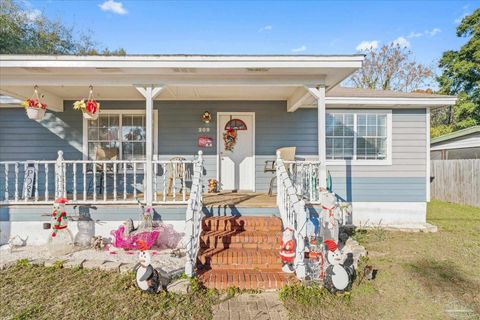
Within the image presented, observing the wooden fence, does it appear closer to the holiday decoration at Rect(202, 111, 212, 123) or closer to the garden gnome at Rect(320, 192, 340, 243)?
the garden gnome at Rect(320, 192, 340, 243)

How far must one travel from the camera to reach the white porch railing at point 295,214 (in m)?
3.81

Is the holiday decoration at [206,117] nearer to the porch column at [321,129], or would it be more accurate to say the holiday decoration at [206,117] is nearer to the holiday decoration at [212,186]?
the holiday decoration at [212,186]

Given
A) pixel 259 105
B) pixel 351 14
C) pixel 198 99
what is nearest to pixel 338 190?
pixel 259 105

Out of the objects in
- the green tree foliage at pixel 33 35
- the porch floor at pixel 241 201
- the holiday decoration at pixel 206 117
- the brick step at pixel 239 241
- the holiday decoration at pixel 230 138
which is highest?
the green tree foliage at pixel 33 35

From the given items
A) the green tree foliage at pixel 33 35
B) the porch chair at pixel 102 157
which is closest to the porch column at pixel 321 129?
the porch chair at pixel 102 157

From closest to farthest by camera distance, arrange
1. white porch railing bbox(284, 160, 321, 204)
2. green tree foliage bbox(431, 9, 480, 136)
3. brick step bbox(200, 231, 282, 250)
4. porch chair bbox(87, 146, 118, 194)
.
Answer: brick step bbox(200, 231, 282, 250), white porch railing bbox(284, 160, 321, 204), porch chair bbox(87, 146, 118, 194), green tree foliage bbox(431, 9, 480, 136)

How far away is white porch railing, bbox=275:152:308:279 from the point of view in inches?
150

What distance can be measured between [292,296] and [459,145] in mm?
11798

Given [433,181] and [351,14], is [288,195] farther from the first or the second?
[351,14]

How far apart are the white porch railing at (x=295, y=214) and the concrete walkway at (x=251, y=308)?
51 cm

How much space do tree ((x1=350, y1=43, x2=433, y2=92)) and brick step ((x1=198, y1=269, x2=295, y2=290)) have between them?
20.1 metres

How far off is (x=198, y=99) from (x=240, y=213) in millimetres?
3251

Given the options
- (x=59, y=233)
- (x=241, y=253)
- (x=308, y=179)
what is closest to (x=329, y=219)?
(x=308, y=179)

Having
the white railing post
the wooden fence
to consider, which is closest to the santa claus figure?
the white railing post
